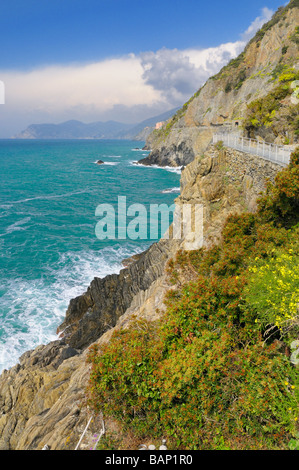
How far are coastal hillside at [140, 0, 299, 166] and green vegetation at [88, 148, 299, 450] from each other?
47.4ft

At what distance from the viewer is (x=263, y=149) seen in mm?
14516

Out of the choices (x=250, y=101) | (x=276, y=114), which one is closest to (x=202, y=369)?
(x=276, y=114)

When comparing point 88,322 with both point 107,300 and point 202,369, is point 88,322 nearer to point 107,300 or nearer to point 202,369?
point 107,300

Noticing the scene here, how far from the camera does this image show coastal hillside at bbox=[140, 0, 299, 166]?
2016cm

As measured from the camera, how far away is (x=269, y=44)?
195 feet

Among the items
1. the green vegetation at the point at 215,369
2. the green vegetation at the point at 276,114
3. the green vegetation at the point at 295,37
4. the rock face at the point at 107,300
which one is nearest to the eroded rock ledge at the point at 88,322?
the rock face at the point at 107,300

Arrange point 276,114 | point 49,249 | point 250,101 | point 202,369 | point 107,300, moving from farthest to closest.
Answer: point 250,101
point 49,249
point 276,114
point 107,300
point 202,369

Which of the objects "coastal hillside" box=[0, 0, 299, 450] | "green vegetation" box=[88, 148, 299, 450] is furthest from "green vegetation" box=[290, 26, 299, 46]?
"green vegetation" box=[88, 148, 299, 450]

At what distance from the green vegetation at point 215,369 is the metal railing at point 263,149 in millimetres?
6513

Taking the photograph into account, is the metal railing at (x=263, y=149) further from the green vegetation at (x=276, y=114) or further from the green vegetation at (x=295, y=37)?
the green vegetation at (x=295, y=37)

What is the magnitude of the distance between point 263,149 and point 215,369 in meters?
12.3

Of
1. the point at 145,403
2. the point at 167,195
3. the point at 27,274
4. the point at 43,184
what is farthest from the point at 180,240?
the point at 43,184

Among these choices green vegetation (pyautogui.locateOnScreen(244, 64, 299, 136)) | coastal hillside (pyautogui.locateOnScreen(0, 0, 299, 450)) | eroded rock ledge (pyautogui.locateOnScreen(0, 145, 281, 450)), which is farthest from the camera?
green vegetation (pyautogui.locateOnScreen(244, 64, 299, 136))

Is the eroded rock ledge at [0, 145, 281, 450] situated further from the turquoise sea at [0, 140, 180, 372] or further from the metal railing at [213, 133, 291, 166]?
the turquoise sea at [0, 140, 180, 372]
